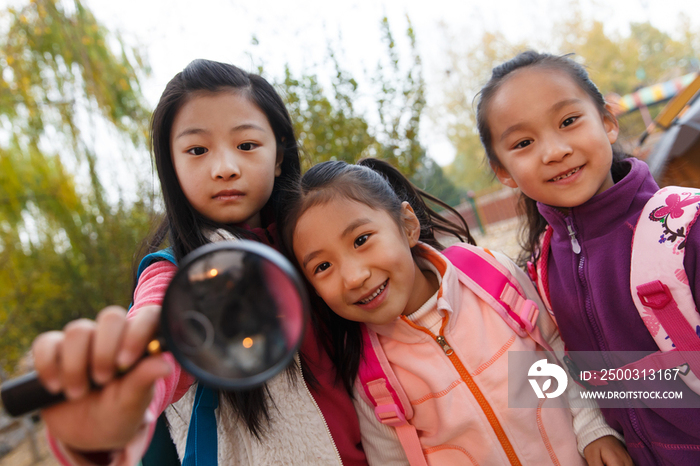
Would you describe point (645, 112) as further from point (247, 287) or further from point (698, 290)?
point (247, 287)

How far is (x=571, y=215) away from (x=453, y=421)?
89 cm

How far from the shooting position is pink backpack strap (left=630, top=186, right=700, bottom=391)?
1349 mm

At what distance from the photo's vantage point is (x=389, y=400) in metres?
1.60

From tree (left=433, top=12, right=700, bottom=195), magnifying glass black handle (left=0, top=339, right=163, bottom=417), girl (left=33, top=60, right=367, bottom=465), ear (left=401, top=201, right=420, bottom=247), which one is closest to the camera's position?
magnifying glass black handle (left=0, top=339, right=163, bottom=417)

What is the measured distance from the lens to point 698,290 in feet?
4.32

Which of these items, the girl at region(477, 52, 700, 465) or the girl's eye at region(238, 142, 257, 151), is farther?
the girl's eye at region(238, 142, 257, 151)

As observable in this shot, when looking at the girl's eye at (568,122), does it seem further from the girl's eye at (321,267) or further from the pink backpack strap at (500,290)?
the girl's eye at (321,267)

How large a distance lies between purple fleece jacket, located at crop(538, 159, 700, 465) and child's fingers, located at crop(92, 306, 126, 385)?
1.51m

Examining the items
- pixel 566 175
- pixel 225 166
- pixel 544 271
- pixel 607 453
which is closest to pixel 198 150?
pixel 225 166

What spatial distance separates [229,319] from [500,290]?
1214mm

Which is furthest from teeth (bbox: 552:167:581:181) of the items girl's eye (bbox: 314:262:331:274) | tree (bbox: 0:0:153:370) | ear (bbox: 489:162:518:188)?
tree (bbox: 0:0:153:370)

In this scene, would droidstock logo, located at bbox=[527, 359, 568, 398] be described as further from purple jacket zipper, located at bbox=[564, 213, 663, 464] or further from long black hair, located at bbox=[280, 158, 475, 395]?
long black hair, located at bbox=[280, 158, 475, 395]

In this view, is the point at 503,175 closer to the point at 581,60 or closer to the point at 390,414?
the point at 390,414

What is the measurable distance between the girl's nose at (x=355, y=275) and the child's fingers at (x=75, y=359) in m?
0.85
